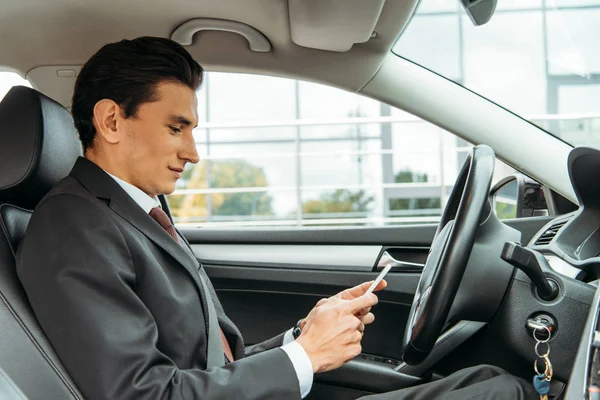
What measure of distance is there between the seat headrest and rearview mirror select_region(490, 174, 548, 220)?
1.09 meters

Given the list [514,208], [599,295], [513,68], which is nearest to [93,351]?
[599,295]

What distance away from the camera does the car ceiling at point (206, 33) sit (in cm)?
154

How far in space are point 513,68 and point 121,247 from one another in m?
3.68

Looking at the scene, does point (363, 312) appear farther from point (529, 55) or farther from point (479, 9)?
point (529, 55)

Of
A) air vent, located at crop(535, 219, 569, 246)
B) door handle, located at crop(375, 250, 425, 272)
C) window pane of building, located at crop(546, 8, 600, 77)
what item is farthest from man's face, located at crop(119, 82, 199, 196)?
window pane of building, located at crop(546, 8, 600, 77)

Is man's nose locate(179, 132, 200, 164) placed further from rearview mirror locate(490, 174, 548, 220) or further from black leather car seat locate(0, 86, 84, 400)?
rearview mirror locate(490, 174, 548, 220)

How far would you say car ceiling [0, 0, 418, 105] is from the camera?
5.05ft

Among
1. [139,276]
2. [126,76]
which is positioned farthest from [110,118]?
[139,276]

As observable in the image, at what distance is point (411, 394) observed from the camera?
4.13 feet

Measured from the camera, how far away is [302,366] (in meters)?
1.11

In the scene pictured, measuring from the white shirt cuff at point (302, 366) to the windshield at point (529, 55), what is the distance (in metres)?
0.86

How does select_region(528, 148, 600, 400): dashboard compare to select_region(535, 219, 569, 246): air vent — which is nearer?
select_region(528, 148, 600, 400): dashboard

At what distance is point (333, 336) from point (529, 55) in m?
3.29

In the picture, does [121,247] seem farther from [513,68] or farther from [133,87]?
[513,68]
